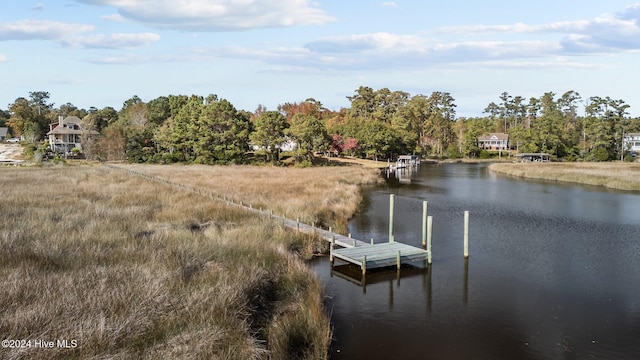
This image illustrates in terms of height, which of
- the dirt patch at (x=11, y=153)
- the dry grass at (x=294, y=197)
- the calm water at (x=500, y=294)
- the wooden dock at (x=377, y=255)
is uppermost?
the dirt patch at (x=11, y=153)

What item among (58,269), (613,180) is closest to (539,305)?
(58,269)

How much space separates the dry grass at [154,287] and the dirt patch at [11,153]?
66951mm

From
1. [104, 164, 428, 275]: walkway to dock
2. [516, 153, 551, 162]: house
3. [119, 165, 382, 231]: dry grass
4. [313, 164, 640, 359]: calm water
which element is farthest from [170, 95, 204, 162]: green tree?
[516, 153, 551, 162]: house

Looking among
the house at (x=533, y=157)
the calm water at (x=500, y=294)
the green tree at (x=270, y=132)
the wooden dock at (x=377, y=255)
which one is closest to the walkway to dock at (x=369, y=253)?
the wooden dock at (x=377, y=255)

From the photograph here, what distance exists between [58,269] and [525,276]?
14669 mm

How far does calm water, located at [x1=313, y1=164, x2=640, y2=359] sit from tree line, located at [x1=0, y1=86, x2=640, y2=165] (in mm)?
48696

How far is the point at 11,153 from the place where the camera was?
87.6 metres

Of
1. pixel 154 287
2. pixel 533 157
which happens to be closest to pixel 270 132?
pixel 533 157

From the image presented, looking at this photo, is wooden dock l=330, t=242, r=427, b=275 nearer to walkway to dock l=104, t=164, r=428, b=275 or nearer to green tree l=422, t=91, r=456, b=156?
walkway to dock l=104, t=164, r=428, b=275

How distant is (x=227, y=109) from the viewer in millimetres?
72562

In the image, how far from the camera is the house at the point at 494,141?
124 m

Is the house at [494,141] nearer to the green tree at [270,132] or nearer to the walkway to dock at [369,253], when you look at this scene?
the green tree at [270,132]

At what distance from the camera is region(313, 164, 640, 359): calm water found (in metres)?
11.6

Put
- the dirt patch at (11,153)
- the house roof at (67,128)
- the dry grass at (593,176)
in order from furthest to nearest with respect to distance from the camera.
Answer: the house roof at (67,128), the dirt patch at (11,153), the dry grass at (593,176)
